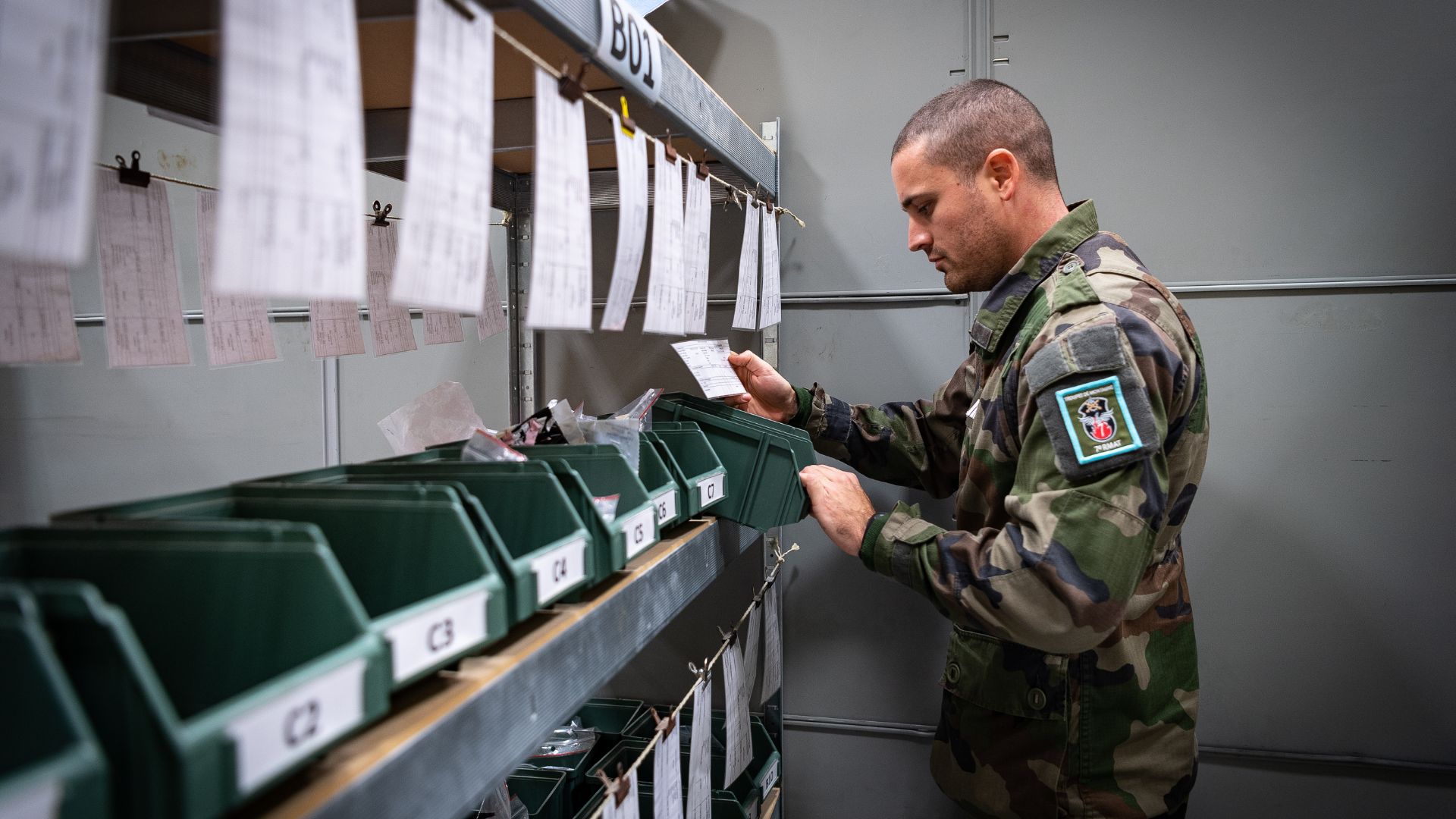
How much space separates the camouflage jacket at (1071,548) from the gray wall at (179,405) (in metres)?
1.52

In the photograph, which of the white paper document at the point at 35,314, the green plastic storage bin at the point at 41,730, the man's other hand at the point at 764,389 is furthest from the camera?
the man's other hand at the point at 764,389

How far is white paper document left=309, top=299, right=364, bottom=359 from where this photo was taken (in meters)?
→ 1.46

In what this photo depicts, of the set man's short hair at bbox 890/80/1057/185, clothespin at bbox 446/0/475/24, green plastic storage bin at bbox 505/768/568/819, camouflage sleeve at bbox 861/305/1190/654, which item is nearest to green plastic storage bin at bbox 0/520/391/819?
clothespin at bbox 446/0/475/24

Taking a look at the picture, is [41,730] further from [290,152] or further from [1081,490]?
[1081,490]

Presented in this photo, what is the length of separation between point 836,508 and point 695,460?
10.3 inches

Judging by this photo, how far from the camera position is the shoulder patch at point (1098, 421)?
45.4 inches

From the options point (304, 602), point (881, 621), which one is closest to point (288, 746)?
point (304, 602)

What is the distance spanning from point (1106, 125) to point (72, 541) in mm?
2117

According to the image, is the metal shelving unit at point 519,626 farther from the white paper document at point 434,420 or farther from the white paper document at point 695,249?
the white paper document at point 434,420

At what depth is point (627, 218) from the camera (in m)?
1.00

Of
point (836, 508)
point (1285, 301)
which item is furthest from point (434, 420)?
point (1285, 301)

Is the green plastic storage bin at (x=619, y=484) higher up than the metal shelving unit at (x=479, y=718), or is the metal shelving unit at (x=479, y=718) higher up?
the green plastic storage bin at (x=619, y=484)

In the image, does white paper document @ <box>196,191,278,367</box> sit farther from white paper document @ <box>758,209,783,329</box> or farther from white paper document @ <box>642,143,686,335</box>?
white paper document @ <box>758,209,783,329</box>

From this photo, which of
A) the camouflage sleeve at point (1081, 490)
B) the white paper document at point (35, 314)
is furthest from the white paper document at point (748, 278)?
the white paper document at point (35, 314)
